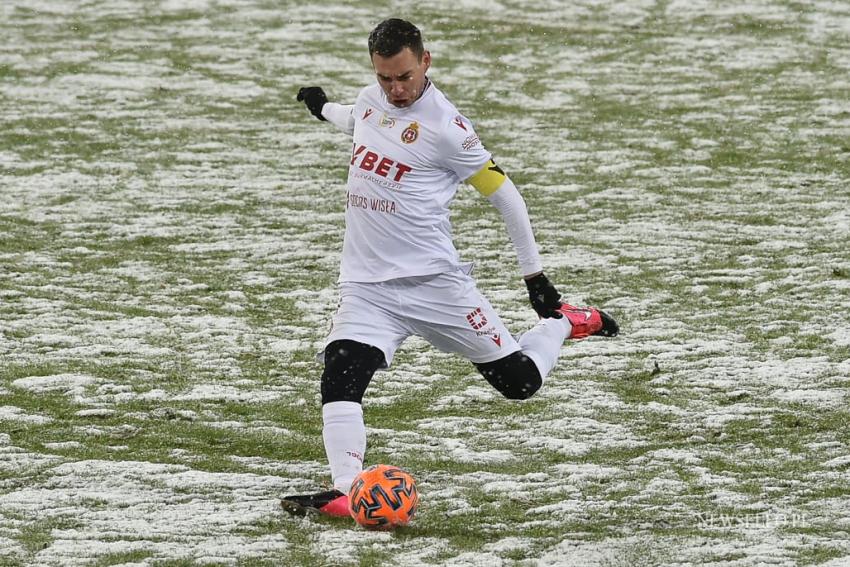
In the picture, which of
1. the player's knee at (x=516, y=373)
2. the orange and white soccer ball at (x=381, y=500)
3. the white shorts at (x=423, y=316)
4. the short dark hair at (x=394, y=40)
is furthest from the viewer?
the player's knee at (x=516, y=373)

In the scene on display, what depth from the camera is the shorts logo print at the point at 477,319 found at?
6.24 m

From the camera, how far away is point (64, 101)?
1767 cm

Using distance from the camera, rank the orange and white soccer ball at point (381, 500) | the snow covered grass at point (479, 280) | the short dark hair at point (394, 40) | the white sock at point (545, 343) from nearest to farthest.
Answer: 1. the orange and white soccer ball at point (381, 500)
2. the snow covered grass at point (479, 280)
3. the short dark hair at point (394, 40)
4. the white sock at point (545, 343)

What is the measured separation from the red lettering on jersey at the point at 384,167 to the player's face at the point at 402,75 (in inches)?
10.3

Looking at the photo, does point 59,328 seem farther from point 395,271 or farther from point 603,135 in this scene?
point 603,135

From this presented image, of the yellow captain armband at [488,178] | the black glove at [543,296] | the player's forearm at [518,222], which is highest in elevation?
the yellow captain armband at [488,178]

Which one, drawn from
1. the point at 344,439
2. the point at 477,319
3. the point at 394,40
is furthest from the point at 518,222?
the point at 344,439

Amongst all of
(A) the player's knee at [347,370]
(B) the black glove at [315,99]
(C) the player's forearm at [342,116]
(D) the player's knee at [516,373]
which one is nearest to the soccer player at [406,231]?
(A) the player's knee at [347,370]

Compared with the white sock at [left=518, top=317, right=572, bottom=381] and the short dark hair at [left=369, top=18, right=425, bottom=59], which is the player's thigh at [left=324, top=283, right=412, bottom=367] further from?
the short dark hair at [left=369, top=18, right=425, bottom=59]

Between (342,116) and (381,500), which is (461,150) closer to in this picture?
(342,116)

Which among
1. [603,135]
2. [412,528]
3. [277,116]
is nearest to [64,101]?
[277,116]

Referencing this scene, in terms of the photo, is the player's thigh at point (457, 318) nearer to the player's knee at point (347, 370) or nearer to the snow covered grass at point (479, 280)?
the player's knee at point (347, 370)

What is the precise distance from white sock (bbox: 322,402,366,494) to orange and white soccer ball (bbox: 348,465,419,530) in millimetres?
165

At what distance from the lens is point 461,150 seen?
6.09m
